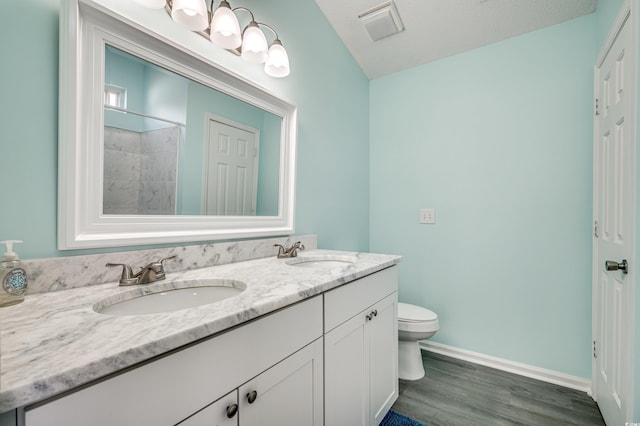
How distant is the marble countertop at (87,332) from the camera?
0.41 m

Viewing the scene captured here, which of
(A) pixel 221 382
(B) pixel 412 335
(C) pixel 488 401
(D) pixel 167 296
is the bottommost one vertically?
(C) pixel 488 401

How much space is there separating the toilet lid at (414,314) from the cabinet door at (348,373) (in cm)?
65

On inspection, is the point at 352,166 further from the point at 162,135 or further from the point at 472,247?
the point at 162,135

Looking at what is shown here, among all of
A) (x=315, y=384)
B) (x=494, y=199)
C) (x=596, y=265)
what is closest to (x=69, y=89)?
(x=315, y=384)

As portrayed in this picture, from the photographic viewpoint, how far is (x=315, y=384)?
0.97 m

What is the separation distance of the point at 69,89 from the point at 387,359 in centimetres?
168

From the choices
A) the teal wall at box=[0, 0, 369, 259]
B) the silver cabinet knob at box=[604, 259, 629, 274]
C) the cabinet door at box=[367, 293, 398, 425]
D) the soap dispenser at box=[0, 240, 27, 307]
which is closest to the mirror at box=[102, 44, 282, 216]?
the teal wall at box=[0, 0, 369, 259]

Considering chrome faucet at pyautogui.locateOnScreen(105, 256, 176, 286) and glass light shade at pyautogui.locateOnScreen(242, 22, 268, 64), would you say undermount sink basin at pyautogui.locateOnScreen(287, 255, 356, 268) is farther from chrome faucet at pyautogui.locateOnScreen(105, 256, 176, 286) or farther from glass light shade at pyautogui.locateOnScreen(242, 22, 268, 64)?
glass light shade at pyautogui.locateOnScreen(242, 22, 268, 64)

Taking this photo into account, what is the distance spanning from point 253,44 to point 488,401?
2278 mm

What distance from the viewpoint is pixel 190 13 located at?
1.08 metres

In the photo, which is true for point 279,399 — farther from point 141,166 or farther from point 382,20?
point 382,20

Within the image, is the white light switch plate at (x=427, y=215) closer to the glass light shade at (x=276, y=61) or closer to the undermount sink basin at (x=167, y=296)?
the glass light shade at (x=276, y=61)

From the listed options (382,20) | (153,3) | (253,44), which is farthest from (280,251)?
(382,20)

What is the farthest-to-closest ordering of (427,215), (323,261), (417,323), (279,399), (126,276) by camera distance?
(427,215) → (417,323) → (323,261) → (126,276) → (279,399)
